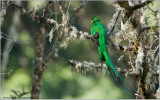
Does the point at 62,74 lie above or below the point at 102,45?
below

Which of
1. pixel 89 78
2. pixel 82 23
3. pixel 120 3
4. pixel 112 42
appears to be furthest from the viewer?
pixel 89 78

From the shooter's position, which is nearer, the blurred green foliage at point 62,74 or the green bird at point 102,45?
the green bird at point 102,45

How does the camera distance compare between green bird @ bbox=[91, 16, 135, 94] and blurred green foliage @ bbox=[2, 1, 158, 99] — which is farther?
blurred green foliage @ bbox=[2, 1, 158, 99]

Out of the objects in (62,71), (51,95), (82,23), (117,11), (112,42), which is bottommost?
(51,95)

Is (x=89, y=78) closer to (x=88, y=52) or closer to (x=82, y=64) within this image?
(x=88, y=52)

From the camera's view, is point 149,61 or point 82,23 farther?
point 82,23

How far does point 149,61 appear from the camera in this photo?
282 centimetres

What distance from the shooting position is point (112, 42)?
3012 mm

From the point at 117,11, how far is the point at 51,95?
26.4 feet

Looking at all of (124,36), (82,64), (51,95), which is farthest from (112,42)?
(51,95)

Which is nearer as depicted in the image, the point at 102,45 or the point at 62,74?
the point at 102,45

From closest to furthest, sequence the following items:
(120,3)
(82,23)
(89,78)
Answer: (120,3) → (82,23) → (89,78)

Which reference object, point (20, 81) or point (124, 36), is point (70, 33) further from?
point (20, 81)

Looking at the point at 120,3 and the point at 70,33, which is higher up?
the point at 120,3
